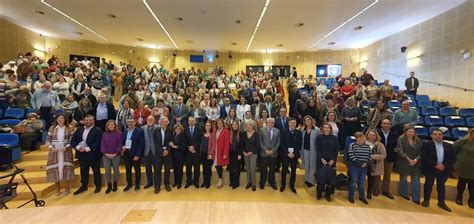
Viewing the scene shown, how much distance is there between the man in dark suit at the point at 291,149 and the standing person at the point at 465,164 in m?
2.70

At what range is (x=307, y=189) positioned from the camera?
16.3 ft

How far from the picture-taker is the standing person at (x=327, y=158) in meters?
4.48

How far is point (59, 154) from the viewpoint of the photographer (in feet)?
15.1

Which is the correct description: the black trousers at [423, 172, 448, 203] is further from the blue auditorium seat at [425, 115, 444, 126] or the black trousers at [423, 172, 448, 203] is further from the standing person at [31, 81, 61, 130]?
the standing person at [31, 81, 61, 130]

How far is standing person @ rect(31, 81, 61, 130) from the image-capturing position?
6.12m

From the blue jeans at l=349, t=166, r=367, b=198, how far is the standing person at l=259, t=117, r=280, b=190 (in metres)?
1.36

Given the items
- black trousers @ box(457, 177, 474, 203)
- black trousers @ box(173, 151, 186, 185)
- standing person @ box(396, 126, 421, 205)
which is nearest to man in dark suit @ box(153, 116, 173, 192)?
black trousers @ box(173, 151, 186, 185)

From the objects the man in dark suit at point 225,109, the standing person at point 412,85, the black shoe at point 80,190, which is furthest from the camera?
the standing person at point 412,85

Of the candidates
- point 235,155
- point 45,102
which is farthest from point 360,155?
point 45,102

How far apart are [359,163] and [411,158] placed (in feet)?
3.22

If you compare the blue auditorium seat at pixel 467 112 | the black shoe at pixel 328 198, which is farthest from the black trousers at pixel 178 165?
the blue auditorium seat at pixel 467 112

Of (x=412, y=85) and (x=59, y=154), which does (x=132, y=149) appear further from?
(x=412, y=85)

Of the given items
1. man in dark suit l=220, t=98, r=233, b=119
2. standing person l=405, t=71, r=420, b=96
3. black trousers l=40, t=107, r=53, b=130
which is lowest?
black trousers l=40, t=107, r=53, b=130

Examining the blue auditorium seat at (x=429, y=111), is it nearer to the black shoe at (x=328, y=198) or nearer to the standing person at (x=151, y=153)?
the black shoe at (x=328, y=198)
